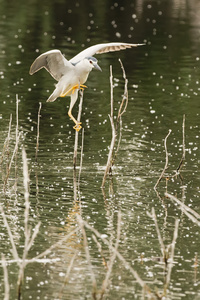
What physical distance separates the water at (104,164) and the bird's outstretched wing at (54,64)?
147 cm

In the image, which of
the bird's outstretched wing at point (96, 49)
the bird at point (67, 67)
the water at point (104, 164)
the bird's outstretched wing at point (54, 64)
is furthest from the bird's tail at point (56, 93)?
the water at point (104, 164)

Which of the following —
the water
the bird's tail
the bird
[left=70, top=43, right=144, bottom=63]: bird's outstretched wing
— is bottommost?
the water

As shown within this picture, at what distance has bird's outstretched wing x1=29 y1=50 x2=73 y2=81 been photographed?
10.1 metres

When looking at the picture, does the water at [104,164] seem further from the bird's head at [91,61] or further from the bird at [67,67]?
the bird's head at [91,61]

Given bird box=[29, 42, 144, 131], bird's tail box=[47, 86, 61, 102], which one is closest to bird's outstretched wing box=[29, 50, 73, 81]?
bird box=[29, 42, 144, 131]

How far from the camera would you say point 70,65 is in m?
10.2

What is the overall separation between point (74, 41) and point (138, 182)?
14.5 meters

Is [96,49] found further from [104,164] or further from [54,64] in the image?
[104,164]

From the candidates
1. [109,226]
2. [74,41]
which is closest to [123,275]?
[109,226]

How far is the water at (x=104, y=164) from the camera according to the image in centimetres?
780

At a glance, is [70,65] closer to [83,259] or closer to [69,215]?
[69,215]

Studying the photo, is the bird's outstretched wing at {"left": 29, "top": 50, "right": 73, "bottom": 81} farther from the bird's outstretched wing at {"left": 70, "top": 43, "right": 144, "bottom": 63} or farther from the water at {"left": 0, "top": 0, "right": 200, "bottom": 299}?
the water at {"left": 0, "top": 0, "right": 200, "bottom": 299}

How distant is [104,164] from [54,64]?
225 cm

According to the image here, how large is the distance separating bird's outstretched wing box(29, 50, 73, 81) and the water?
1467 mm
